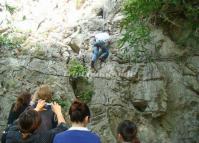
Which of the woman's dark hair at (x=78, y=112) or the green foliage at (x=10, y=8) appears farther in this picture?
the green foliage at (x=10, y=8)

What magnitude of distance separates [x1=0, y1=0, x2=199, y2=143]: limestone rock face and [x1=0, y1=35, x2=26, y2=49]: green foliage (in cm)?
11

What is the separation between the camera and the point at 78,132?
374cm

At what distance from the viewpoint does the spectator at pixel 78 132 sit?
146 inches

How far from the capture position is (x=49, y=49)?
10039 mm

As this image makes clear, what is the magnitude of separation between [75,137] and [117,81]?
5.71 m

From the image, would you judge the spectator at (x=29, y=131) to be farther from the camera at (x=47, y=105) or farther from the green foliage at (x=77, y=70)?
the green foliage at (x=77, y=70)

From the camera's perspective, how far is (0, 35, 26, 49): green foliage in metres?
10.2

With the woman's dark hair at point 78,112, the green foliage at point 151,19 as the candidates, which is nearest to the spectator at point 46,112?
the woman's dark hair at point 78,112

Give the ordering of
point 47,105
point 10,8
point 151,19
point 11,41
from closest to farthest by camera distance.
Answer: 1. point 47,105
2. point 151,19
3. point 11,41
4. point 10,8

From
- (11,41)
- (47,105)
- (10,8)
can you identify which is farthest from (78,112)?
(10,8)

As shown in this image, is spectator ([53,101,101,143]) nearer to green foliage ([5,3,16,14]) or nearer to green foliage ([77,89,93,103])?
green foliage ([77,89,93,103])

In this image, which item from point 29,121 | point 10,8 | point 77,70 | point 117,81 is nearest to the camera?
point 29,121

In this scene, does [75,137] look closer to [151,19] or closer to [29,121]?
[29,121]

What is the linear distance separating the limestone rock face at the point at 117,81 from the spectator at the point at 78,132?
527cm
